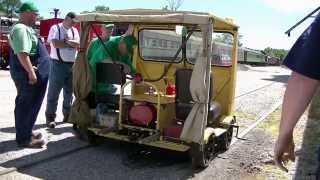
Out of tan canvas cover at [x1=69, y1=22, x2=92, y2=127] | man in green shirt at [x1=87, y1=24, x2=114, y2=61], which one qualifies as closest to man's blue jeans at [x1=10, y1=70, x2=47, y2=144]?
tan canvas cover at [x1=69, y1=22, x2=92, y2=127]

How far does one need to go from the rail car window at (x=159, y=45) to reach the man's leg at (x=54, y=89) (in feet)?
4.58

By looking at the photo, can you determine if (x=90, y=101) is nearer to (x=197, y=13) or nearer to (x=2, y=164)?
(x=2, y=164)

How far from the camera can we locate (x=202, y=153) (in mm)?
5859

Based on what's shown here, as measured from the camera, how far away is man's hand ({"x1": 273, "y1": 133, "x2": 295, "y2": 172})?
6.98 ft

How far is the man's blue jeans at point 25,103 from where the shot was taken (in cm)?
625

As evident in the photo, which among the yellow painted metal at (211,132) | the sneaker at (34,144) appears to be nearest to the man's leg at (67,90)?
the sneaker at (34,144)

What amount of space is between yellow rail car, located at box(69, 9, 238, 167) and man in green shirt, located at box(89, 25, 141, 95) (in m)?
0.16

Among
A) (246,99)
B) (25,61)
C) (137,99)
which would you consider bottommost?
(246,99)

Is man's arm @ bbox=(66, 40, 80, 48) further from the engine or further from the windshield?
the engine

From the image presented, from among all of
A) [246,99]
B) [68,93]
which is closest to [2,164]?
[68,93]

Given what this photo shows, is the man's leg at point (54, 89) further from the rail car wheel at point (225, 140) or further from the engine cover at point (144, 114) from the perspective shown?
the rail car wheel at point (225, 140)

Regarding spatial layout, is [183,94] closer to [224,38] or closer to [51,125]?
[224,38]

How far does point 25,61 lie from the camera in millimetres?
5961

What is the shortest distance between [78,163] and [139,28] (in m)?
2.64
